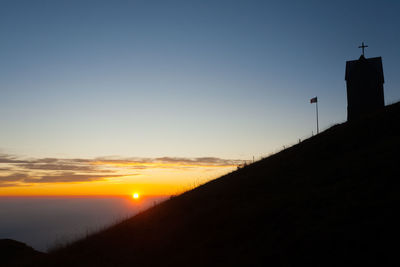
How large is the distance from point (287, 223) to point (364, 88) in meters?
25.9

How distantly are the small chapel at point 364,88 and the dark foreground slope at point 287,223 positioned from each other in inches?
441

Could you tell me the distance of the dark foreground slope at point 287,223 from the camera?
27.5 feet

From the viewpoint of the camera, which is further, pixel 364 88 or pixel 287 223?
pixel 364 88

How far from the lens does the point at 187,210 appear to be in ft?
54.6

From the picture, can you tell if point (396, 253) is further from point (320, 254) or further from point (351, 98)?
point (351, 98)

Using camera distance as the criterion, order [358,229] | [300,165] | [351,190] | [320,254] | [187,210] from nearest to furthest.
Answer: [320,254], [358,229], [351,190], [187,210], [300,165]

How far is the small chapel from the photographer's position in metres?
30.9

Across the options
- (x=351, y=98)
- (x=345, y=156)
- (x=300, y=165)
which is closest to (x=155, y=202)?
(x=300, y=165)

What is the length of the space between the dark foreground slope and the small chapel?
441 inches

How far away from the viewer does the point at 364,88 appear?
31.2 metres

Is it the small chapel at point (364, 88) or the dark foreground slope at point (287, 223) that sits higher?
the small chapel at point (364, 88)

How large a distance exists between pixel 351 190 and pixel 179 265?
7.12 meters

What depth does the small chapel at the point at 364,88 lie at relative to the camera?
1217 inches

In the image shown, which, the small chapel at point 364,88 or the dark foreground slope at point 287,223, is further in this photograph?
the small chapel at point 364,88
